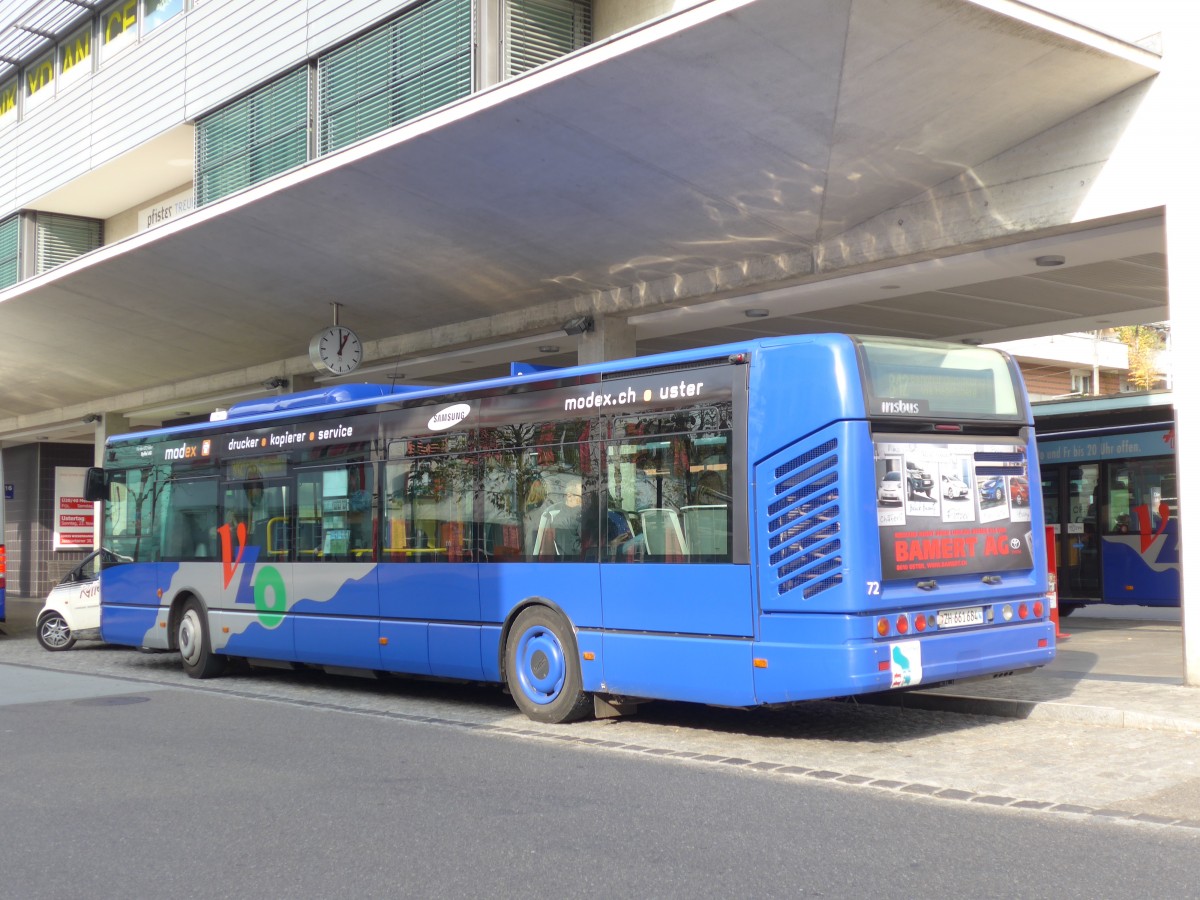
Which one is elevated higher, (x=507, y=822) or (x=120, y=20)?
(x=120, y=20)

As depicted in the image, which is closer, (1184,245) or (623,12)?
(1184,245)

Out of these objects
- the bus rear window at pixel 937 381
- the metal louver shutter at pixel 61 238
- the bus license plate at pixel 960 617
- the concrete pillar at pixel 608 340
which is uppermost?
the metal louver shutter at pixel 61 238

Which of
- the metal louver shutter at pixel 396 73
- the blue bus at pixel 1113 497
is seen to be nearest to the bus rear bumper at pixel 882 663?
the metal louver shutter at pixel 396 73

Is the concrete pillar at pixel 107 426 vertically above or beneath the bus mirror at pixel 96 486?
above

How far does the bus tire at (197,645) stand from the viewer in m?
14.4

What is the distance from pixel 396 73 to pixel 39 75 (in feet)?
47.0

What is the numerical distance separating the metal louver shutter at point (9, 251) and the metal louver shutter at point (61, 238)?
1.52ft

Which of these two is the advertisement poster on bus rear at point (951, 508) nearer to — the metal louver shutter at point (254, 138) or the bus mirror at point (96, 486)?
the bus mirror at point (96, 486)

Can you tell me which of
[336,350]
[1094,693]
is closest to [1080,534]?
[1094,693]

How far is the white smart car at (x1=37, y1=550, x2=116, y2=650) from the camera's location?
1873cm

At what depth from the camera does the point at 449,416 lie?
11.6 m

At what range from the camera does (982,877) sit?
5449 millimetres

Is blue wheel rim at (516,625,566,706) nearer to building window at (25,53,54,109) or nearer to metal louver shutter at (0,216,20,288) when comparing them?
metal louver shutter at (0,216,20,288)

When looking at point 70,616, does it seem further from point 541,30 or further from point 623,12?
point 623,12
